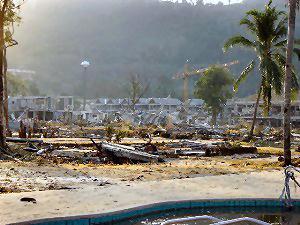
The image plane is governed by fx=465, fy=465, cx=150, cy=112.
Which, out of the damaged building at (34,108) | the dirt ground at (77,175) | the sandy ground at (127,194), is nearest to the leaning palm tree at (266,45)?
the dirt ground at (77,175)

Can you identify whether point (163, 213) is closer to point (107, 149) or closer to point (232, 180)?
point (232, 180)

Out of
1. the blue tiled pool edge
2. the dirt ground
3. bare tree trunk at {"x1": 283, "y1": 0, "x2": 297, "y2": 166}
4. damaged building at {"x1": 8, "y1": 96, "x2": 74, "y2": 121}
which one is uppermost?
bare tree trunk at {"x1": 283, "y1": 0, "x2": 297, "y2": 166}

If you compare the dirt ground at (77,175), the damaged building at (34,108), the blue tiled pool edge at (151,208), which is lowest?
the damaged building at (34,108)

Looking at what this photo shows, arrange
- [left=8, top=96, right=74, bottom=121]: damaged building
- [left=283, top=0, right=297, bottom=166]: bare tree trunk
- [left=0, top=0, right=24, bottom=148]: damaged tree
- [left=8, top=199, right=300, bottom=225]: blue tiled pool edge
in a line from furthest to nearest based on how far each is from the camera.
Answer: [left=8, top=96, right=74, bottom=121]: damaged building, [left=0, top=0, right=24, bottom=148]: damaged tree, [left=283, top=0, right=297, bottom=166]: bare tree trunk, [left=8, top=199, right=300, bottom=225]: blue tiled pool edge

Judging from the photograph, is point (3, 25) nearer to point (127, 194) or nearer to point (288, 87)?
point (288, 87)

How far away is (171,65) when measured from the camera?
196 metres

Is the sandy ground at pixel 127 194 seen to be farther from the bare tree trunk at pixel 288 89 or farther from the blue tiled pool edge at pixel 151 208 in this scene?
the bare tree trunk at pixel 288 89

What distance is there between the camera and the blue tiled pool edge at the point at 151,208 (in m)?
7.14

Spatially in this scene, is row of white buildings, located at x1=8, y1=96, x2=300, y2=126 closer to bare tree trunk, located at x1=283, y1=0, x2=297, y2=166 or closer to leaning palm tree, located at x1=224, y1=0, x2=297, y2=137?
leaning palm tree, located at x1=224, y1=0, x2=297, y2=137

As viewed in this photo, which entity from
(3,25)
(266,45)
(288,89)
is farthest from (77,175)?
(266,45)

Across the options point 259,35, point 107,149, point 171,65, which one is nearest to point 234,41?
point 259,35

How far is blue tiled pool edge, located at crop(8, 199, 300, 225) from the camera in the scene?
23.4 ft

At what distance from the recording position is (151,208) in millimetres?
8398

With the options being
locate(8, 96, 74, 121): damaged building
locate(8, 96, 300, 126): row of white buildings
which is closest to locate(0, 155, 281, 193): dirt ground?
locate(8, 96, 300, 126): row of white buildings
